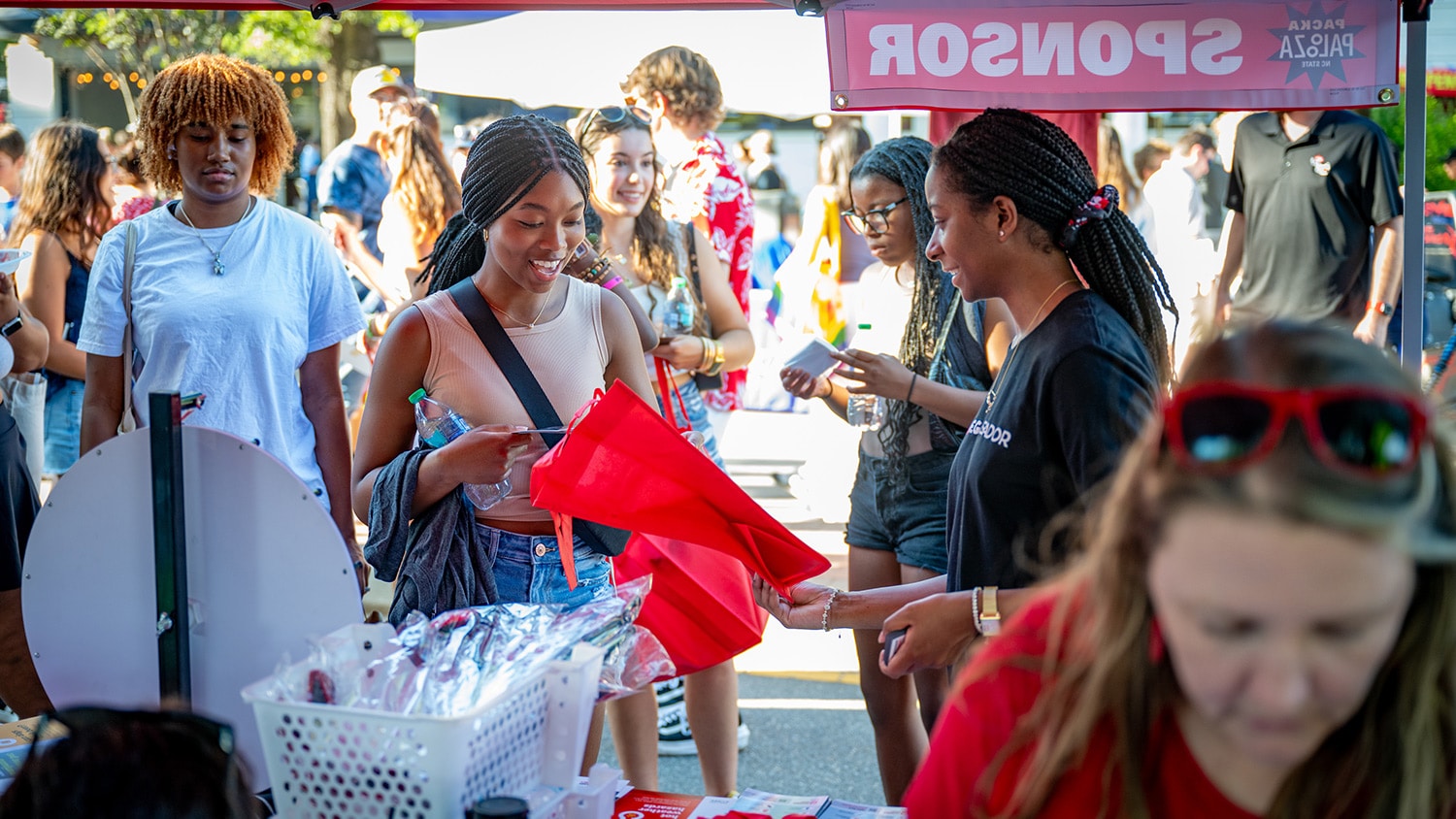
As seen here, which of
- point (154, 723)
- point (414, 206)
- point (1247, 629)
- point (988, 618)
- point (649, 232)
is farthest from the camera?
point (414, 206)

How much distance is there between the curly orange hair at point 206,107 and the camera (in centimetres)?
318

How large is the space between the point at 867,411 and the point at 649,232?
1.03 metres

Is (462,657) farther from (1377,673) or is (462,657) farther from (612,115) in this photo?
(612,115)

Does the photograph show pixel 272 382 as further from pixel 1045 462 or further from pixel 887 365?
pixel 1045 462

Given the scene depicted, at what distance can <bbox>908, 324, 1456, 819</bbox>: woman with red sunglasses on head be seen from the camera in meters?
1.08

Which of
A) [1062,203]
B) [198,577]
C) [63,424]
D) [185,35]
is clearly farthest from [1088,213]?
[185,35]

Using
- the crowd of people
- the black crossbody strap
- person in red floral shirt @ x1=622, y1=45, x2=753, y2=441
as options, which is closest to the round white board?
the crowd of people

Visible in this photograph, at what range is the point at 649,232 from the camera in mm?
4000

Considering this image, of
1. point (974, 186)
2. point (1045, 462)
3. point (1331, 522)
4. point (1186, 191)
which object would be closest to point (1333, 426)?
point (1331, 522)

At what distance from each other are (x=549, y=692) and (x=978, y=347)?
1.75 metres

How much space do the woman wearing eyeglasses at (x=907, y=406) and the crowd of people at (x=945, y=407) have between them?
0.03 feet

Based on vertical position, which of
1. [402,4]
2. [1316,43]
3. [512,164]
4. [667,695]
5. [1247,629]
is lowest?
[667,695]

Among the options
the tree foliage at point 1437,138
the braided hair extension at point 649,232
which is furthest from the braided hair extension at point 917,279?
the tree foliage at point 1437,138

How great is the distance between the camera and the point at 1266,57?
2.82 metres
